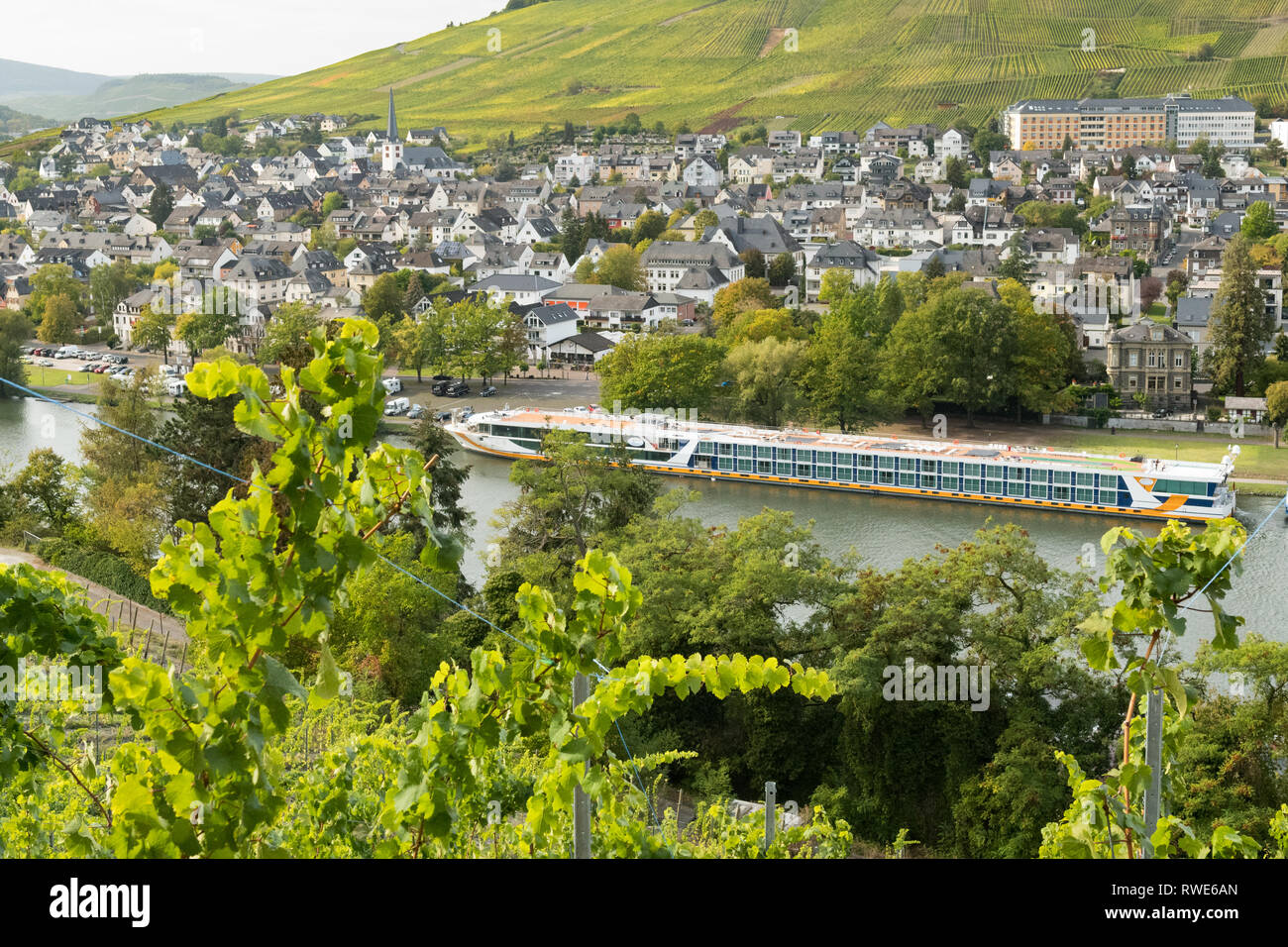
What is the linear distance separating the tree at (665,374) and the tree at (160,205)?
56.2ft

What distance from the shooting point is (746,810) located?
488cm

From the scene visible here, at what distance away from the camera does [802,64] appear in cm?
4350

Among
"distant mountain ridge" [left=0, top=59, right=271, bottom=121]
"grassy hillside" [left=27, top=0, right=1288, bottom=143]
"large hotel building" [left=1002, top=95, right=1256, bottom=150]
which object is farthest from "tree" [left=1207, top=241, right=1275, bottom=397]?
"distant mountain ridge" [left=0, top=59, right=271, bottom=121]

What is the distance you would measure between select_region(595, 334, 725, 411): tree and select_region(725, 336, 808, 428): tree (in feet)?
0.97

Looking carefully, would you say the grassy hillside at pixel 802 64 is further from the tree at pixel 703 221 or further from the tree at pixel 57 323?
the tree at pixel 57 323

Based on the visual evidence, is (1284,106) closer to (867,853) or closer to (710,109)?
(710,109)

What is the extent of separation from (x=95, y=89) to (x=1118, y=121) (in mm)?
32065

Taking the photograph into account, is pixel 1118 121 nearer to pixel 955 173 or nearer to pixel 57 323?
pixel 955 173

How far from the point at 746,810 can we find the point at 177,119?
43.3 meters

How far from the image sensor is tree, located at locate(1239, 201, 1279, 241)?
20938mm

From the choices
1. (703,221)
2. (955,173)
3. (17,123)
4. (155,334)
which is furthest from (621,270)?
(17,123)

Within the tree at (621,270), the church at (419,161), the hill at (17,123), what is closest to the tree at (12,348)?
the tree at (621,270)

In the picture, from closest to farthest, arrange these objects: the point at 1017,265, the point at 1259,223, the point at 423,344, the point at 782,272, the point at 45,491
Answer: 1. the point at 45,491
2. the point at 423,344
3. the point at 1017,265
4. the point at 782,272
5. the point at 1259,223
